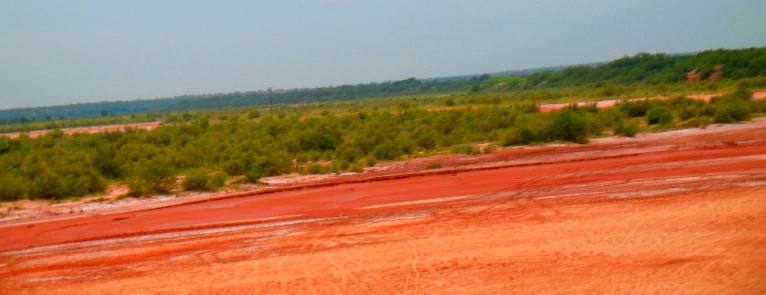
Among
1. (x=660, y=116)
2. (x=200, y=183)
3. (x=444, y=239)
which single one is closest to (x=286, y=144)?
(x=200, y=183)

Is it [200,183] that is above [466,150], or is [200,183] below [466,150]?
above

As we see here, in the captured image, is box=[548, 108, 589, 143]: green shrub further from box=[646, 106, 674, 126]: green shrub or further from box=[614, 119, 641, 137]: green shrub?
box=[646, 106, 674, 126]: green shrub

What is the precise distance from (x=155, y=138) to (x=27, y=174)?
1800cm

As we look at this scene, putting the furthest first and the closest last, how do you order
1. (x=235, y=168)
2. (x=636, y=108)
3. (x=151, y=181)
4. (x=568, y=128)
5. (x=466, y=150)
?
1. (x=636, y=108)
2. (x=568, y=128)
3. (x=466, y=150)
4. (x=235, y=168)
5. (x=151, y=181)

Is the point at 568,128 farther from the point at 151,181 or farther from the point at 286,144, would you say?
the point at 151,181

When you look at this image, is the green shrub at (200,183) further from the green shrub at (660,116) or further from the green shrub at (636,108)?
the green shrub at (636,108)

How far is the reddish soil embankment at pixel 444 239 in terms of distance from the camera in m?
12.0

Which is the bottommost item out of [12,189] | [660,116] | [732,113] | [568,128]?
[660,116]

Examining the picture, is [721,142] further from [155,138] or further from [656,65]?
[656,65]

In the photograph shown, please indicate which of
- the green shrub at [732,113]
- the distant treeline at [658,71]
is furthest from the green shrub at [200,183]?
the distant treeline at [658,71]

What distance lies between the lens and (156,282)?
1305cm

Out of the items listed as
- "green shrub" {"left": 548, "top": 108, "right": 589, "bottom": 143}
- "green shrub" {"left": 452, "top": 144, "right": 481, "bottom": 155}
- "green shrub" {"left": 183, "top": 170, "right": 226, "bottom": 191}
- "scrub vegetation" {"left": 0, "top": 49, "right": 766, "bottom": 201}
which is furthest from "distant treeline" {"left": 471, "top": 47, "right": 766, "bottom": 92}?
"green shrub" {"left": 183, "top": 170, "right": 226, "bottom": 191}

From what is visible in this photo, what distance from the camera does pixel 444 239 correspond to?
14562 millimetres

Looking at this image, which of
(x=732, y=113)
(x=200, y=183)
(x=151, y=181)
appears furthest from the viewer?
(x=732, y=113)
